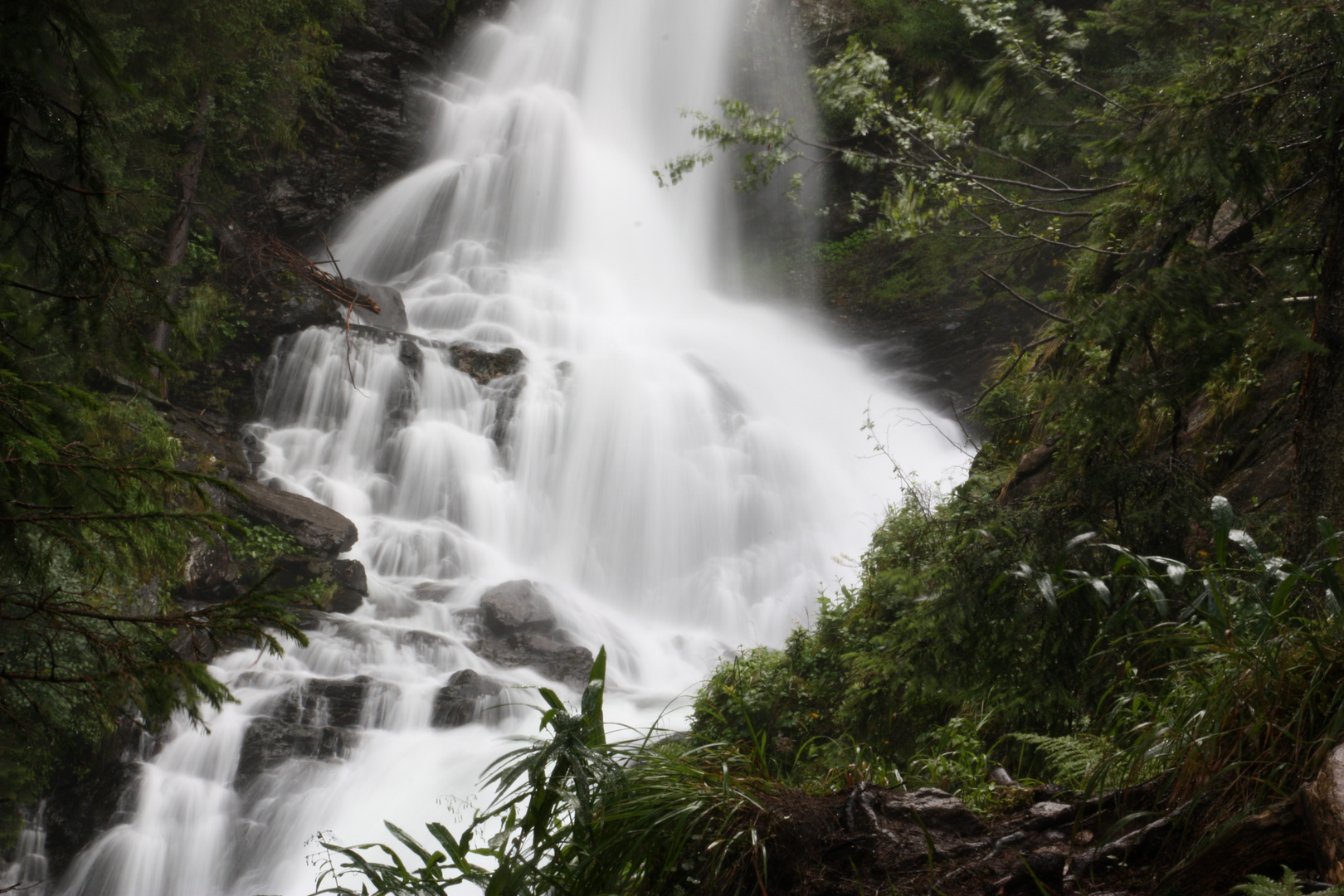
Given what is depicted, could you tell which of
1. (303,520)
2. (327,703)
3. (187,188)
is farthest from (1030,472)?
(187,188)

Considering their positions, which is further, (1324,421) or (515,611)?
(515,611)

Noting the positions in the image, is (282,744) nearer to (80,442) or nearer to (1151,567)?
(80,442)

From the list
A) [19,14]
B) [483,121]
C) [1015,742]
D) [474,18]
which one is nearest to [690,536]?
[1015,742]

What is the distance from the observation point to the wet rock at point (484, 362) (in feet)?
47.8

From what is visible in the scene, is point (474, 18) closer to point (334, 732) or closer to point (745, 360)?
point (745, 360)

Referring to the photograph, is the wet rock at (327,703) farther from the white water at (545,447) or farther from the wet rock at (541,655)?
the wet rock at (541,655)

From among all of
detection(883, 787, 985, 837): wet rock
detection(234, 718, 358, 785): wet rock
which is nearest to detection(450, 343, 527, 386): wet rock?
detection(234, 718, 358, 785): wet rock

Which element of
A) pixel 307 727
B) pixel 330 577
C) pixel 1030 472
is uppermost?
pixel 1030 472

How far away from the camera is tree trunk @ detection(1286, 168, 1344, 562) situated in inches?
102

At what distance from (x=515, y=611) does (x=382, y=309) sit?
8.16 meters

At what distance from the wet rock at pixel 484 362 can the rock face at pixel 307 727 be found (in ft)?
23.6

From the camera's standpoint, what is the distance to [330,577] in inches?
395

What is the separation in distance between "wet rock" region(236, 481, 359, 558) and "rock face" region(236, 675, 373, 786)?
2554mm

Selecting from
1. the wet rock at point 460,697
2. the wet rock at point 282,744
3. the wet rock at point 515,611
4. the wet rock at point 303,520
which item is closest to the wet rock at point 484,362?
the wet rock at point 303,520
